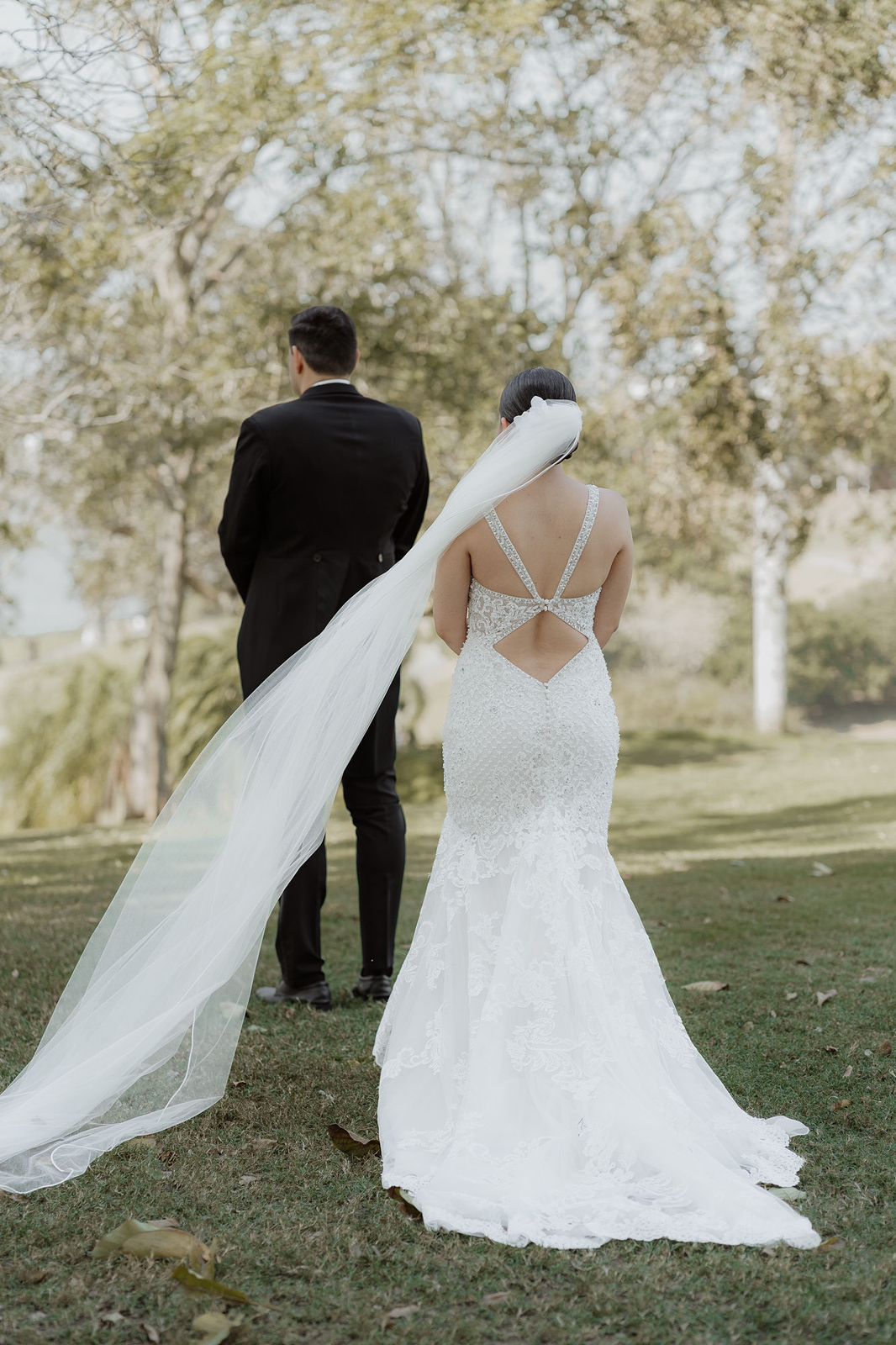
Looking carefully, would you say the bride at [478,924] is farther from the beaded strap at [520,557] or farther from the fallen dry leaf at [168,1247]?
the fallen dry leaf at [168,1247]

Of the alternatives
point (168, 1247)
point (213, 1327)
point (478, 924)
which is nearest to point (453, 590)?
point (478, 924)

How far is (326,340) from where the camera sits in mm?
4469

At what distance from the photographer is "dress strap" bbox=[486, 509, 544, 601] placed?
134 inches

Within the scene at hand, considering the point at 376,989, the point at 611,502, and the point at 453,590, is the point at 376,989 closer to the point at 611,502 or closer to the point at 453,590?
the point at 453,590

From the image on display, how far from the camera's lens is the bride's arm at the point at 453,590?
347cm

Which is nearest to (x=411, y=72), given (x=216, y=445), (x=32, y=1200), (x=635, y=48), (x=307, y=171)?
(x=307, y=171)

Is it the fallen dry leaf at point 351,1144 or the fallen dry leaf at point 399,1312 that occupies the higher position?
the fallen dry leaf at point 399,1312

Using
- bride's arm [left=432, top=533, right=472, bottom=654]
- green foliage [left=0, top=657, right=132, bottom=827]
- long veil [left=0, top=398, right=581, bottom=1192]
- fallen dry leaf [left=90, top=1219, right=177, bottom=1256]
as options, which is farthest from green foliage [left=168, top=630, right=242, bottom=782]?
fallen dry leaf [left=90, top=1219, right=177, bottom=1256]

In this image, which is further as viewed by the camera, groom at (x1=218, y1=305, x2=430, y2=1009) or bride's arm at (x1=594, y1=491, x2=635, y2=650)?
groom at (x1=218, y1=305, x2=430, y2=1009)

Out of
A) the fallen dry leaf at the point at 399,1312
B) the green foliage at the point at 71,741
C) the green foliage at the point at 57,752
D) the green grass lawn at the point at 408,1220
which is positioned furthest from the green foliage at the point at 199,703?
the fallen dry leaf at the point at 399,1312

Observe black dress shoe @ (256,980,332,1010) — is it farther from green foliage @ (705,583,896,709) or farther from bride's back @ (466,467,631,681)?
green foliage @ (705,583,896,709)

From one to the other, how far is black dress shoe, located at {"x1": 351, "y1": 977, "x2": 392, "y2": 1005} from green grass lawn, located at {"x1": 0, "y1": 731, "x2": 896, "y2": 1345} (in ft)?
0.28

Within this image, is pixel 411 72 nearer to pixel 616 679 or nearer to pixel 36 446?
pixel 36 446

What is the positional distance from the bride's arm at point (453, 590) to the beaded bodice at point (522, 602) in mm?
30
